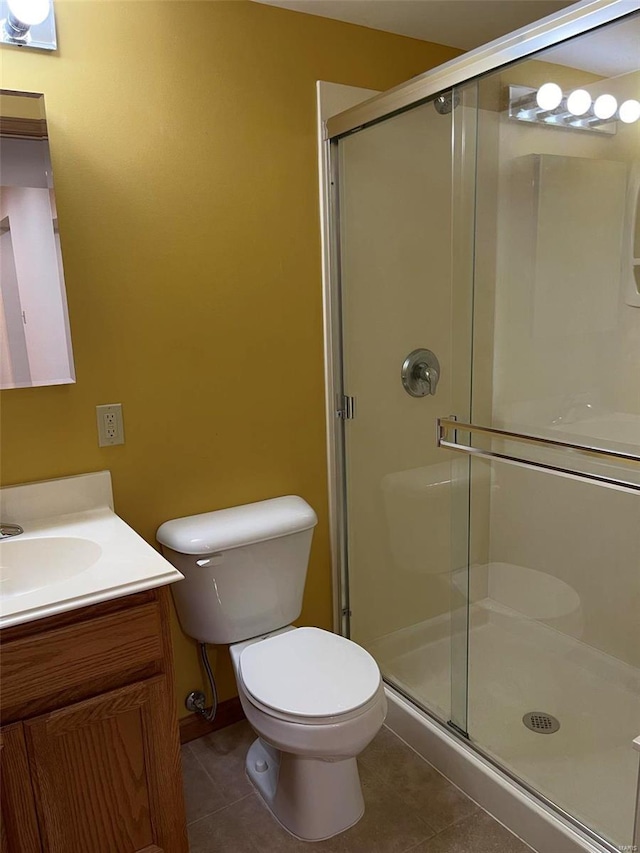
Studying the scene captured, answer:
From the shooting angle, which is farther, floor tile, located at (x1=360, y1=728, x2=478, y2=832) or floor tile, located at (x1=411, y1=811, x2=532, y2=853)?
floor tile, located at (x1=360, y1=728, x2=478, y2=832)

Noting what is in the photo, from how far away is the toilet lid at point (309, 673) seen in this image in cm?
169

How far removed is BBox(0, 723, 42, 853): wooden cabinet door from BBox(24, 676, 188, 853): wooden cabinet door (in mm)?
16

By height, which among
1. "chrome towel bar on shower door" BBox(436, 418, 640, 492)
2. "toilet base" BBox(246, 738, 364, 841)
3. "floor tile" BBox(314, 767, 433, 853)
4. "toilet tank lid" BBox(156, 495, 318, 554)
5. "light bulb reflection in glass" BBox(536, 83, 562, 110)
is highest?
"light bulb reflection in glass" BBox(536, 83, 562, 110)

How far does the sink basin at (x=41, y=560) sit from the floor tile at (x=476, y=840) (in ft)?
3.75

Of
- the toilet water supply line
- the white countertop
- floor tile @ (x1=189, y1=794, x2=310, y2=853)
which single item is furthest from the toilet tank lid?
floor tile @ (x1=189, y1=794, x2=310, y2=853)

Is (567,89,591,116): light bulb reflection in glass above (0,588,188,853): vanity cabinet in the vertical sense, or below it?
above

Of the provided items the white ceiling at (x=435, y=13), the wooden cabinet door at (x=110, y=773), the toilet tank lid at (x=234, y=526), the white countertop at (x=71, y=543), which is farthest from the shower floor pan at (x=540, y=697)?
the white ceiling at (x=435, y=13)

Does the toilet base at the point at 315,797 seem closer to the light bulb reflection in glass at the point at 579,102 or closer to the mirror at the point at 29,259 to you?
the mirror at the point at 29,259

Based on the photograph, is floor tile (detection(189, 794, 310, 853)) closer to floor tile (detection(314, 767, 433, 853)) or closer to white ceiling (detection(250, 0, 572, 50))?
floor tile (detection(314, 767, 433, 853))

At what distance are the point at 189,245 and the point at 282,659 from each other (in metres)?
1.21

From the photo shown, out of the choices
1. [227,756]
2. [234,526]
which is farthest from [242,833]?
[234,526]

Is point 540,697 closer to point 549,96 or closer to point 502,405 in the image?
point 502,405

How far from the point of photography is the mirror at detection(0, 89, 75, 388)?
1665 millimetres

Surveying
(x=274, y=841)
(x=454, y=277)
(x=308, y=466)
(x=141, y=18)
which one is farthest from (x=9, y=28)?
(x=274, y=841)
